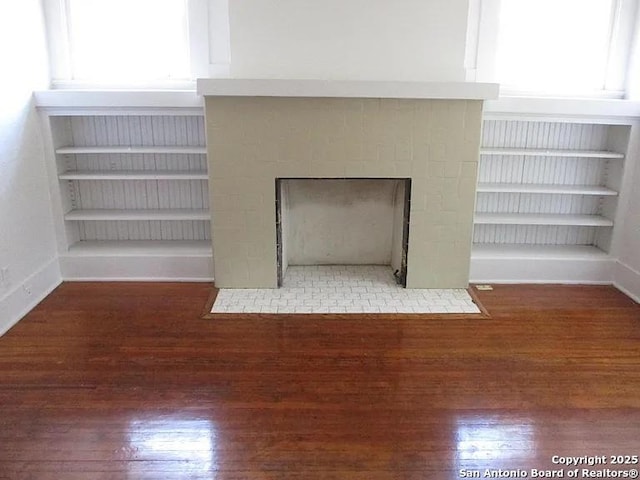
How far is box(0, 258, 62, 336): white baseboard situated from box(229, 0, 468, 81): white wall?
2.16m

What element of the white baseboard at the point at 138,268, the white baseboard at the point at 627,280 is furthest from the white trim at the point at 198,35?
the white baseboard at the point at 627,280

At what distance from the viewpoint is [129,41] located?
4.13 metres

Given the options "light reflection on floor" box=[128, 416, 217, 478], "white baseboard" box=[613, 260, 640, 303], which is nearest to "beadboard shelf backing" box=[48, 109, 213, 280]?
"light reflection on floor" box=[128, 416, 217, 478]

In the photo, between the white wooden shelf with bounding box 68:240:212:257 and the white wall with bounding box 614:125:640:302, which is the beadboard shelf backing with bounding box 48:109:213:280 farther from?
the white wall with bounding box 614:125:640:302

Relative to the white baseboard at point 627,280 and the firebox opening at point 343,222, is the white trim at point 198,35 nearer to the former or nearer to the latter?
the firebox opening at point 343,222

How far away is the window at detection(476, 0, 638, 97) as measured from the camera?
4.09 metres

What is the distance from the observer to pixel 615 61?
419cm

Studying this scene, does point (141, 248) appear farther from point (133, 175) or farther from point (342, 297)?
point (342, 297)

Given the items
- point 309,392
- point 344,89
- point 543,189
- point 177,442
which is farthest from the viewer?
point 543,189

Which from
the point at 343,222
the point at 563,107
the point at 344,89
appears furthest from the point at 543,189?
the point at 344,89

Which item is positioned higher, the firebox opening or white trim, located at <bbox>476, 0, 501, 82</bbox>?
white trim, located at <bbox>476, 0, 501, 82</bbox>

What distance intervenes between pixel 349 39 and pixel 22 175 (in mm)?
2629

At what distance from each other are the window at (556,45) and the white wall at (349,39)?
484 millimetres

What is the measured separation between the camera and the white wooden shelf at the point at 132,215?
4.18 meters
